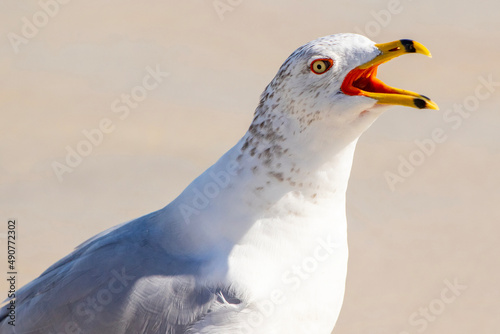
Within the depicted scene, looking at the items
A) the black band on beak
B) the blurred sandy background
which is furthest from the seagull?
the blurred sandy background

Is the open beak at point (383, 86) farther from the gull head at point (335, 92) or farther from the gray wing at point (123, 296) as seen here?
the gray wing at point (123, 296)

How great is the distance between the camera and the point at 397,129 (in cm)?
651

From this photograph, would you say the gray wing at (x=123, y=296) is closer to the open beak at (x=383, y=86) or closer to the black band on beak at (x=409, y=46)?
the open beak at (x=383, y=86)

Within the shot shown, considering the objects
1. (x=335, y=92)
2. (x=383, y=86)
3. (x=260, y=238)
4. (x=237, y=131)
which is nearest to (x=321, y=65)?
(x=335, y=92)

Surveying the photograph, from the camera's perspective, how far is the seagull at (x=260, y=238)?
2562 millimetres

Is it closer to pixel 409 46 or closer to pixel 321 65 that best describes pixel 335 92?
pixel 321 65

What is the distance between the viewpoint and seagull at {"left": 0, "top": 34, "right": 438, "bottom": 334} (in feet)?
8.41

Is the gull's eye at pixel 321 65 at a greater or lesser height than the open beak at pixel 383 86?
greater

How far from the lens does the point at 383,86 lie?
2604 millimetres

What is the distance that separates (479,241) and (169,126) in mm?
2760

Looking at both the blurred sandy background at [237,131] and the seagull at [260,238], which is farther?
the blurred sandy background at [237,131]

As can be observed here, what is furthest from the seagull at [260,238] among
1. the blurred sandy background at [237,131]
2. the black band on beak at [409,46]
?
the blurred sandy background at [237,131]

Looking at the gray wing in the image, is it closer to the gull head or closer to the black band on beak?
the gull head

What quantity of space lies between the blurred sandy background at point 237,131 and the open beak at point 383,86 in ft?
7.55
